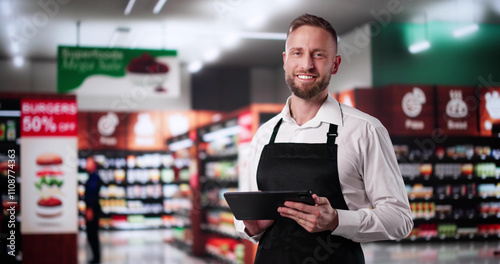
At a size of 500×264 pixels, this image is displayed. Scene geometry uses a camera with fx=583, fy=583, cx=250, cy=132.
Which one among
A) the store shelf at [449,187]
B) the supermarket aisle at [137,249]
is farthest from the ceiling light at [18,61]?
the store shelf at [449,187]

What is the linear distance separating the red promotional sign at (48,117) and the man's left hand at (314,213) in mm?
6779

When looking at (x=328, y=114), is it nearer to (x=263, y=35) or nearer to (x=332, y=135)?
(x=332, y=135)

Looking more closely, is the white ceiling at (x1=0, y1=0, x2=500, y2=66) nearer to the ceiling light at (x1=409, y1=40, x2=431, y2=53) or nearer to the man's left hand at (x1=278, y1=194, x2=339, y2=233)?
the ceiling light at (x1=409, y1=40, x2=431, y2=53)

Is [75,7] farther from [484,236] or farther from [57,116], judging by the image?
[484,236]

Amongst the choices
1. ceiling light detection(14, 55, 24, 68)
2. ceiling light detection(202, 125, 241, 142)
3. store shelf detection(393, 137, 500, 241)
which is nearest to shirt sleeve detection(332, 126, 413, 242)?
ceiling light detection(202, 125, 241, 142)

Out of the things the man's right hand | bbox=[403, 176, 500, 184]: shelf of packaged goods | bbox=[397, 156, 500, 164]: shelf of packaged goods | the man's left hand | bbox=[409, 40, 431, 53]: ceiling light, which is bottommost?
bbox=[403, 176, 500, 184]: shelf of packaged goods

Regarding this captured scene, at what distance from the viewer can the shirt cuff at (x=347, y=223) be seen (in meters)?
1.73

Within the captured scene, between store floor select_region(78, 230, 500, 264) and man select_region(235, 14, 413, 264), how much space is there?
7.52 metres

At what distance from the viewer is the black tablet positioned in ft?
5.45

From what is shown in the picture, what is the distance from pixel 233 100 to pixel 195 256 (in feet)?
22.3

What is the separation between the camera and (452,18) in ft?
37.6

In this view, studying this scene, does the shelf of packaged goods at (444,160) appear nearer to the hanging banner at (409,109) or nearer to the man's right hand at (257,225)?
the hanging banner at (409,109)

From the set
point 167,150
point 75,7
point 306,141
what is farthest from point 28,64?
point 306,141

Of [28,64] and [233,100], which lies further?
[233,100]
